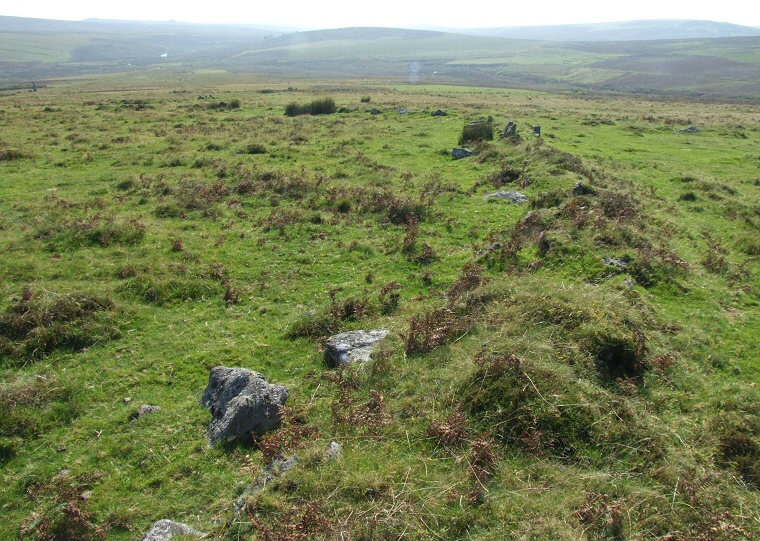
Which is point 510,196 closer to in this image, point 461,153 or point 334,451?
point 461,153

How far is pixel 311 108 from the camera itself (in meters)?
50.4

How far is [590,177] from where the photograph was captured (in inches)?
877

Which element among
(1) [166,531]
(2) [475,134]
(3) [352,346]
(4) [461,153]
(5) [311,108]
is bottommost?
(1) [166,531]

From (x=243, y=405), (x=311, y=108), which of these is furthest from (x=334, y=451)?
(x=311, y=108)

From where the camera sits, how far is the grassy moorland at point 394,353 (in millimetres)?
5969

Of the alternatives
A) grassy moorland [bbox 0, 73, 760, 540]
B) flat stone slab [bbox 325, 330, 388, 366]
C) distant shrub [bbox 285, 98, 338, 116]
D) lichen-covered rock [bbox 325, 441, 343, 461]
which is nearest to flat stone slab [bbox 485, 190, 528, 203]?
grassy moorland [bbox 0, 73, 760, 540]

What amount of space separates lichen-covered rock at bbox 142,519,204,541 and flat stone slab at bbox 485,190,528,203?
17829 mm

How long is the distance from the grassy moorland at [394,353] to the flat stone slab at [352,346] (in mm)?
424

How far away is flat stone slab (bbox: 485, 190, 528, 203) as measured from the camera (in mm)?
20391

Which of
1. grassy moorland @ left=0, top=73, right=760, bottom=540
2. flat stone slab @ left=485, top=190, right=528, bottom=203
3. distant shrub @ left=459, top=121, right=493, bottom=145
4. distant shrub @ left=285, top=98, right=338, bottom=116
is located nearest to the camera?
grassy moorland @ left=0, top=73, right=760, bottom=540

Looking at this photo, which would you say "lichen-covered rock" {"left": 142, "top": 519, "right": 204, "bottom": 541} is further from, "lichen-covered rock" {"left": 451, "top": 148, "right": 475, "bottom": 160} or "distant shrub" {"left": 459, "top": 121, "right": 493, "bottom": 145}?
"distant shrub" {"left": 459, "top": 121, "right": 493, "bottom": 145}

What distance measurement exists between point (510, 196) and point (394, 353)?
13.8 m

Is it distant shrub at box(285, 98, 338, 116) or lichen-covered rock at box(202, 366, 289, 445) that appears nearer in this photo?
lichen-covered rock at box(202, 366, 289, 445)

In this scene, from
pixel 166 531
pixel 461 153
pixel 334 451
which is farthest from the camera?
pixel 461 153
